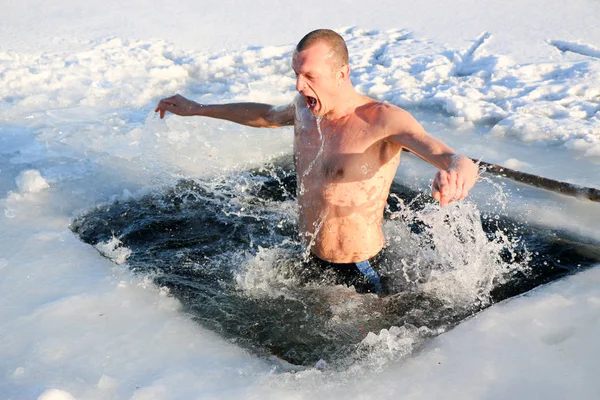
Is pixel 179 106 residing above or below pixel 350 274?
above

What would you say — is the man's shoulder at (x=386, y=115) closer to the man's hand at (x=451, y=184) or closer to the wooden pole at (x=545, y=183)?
the man's hand at (x=451, y=184)

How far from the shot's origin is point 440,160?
2.58 meters

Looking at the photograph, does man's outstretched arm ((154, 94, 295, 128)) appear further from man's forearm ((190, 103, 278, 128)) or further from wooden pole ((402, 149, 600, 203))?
wooden pole ((402, 149, 600, 203))

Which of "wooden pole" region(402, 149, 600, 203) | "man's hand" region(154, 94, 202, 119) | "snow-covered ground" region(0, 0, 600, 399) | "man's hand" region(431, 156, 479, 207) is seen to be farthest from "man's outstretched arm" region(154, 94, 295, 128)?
"man's hand" region(431, 156, 479, 207)

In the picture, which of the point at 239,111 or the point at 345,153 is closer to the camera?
the point at 345,153

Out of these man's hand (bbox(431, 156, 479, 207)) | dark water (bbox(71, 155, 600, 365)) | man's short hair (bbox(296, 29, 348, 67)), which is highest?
man's short hair (bbox(296, 29, 348, 67))

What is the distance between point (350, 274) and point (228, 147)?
6.72 feet

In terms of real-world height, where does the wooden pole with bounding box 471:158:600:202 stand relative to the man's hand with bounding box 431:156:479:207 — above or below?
below

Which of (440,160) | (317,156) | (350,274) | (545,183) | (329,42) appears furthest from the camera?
(545,183)

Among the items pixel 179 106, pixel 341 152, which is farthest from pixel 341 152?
pixel 179 106

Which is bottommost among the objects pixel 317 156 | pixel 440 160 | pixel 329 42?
pixel 317 156

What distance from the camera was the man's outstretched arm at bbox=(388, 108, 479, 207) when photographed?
2.32 meters

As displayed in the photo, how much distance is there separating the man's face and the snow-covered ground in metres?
1.16

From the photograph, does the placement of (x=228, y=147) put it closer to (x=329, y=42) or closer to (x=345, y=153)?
(x=345, y=153)
